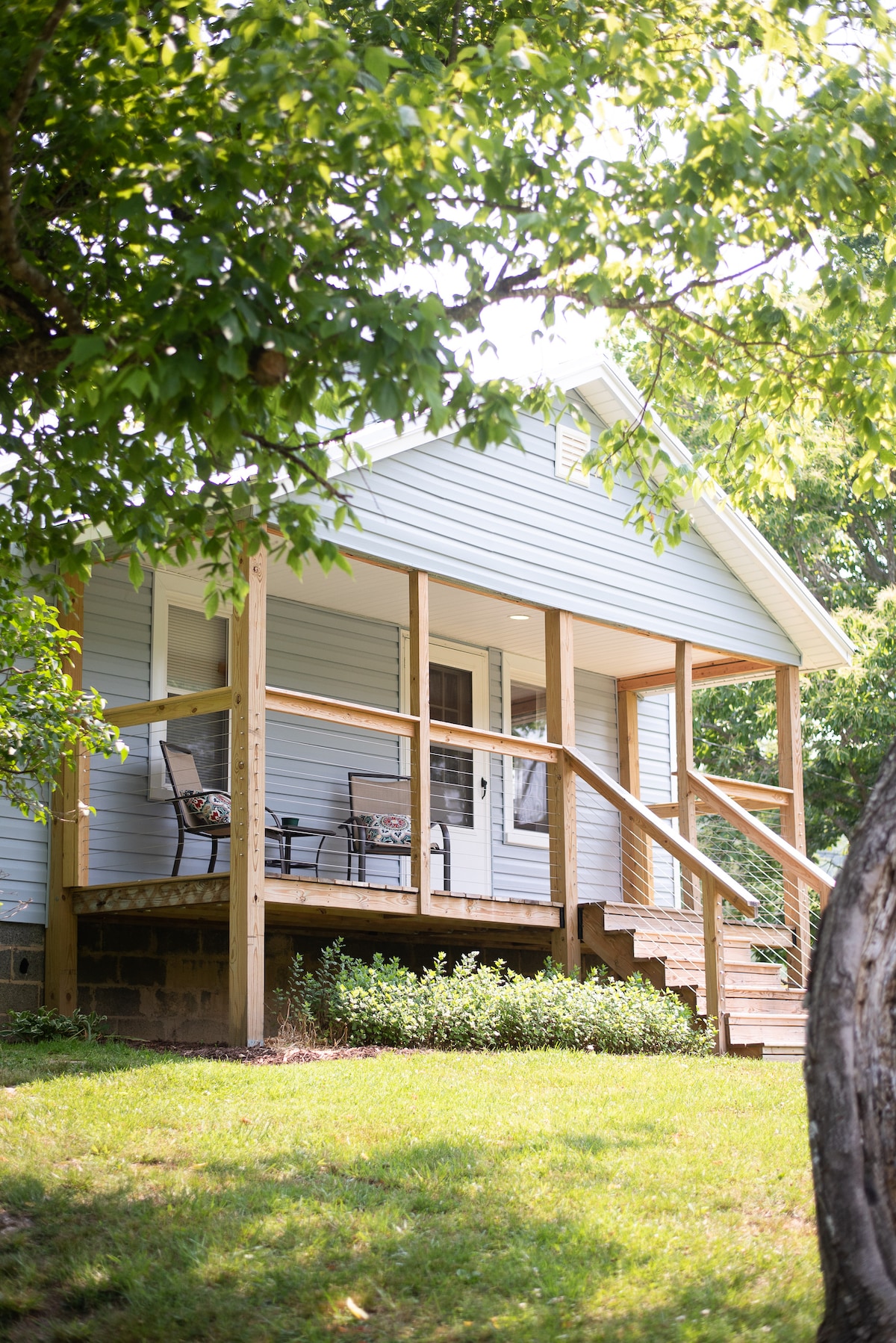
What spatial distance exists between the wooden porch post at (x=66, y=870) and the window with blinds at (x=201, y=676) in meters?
1.21

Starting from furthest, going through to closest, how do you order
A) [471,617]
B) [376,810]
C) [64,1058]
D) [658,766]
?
[658,766] < [471,617] < [376,810] < [64,1058]

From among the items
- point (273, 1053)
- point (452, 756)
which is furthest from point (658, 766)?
point (273, 1053)

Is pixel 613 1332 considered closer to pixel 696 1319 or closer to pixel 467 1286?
pixel 696 1319

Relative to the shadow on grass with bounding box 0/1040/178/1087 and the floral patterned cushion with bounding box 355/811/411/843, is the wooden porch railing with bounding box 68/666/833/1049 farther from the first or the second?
the shadow on grass with bounding box 0/1040/178/1087

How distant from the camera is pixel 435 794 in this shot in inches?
522

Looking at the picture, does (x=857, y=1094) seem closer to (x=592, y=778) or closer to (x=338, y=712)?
(x=338, y=712)

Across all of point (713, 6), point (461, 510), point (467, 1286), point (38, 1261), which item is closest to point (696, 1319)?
point (467, 1286)

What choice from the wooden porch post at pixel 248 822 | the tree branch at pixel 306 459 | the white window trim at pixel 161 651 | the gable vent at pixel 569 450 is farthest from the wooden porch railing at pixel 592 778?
the tree branch at pixel 306 459

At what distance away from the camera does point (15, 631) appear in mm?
7480

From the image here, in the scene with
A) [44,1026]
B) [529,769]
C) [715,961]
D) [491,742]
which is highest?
[529,769]

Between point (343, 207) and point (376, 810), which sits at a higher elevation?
point (343, 207)

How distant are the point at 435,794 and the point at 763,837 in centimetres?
330

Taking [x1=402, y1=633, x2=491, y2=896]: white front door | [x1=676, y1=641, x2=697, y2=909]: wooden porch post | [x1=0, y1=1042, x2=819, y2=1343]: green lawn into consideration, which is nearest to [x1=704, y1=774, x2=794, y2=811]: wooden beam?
[x1=676, y1=641, x2=697, y2=909]: wooden porch post

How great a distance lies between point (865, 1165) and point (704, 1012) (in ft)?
22.3
